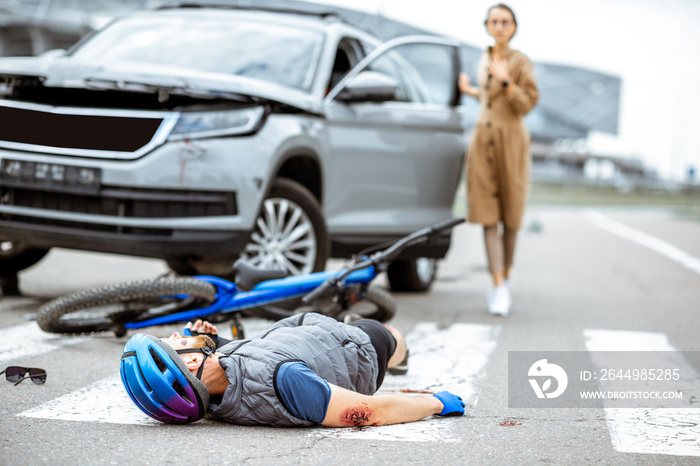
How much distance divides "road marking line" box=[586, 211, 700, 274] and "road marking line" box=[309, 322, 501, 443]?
565cm

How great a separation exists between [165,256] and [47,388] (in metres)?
1.46

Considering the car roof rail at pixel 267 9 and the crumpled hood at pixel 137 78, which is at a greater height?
the car roof rail at pixel 267 9

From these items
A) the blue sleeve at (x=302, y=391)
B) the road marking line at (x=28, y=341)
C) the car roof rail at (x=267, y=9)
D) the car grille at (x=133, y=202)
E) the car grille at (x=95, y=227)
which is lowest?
the road marking line at (x=28, y=341)

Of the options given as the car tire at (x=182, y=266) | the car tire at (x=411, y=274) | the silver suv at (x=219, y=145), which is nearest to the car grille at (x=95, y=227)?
the silver suv at (x=219, y=145)

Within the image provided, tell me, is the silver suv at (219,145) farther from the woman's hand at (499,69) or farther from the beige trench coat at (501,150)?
the woman's hand at (499,69)

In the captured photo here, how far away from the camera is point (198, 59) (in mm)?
6367

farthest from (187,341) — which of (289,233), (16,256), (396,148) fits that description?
(396,148)

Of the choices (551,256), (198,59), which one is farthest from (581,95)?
(198,59)

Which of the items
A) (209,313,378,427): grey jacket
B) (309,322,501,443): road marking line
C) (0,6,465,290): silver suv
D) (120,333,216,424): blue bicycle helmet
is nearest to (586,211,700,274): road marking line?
(0,6,465,290): silver suv

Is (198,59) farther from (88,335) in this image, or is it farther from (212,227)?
(88,335)

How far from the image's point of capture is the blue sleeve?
3402 mm

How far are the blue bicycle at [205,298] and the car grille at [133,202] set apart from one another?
0.50 m

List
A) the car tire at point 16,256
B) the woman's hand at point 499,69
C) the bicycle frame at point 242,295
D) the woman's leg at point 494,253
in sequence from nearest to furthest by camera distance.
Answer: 1. the bicycle frame at point 242,295
2. the car tire at point 16,256
3. the woman's hand at point 499,69
4. the woman's leg at point 494,253

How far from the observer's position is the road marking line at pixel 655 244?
1185cm
